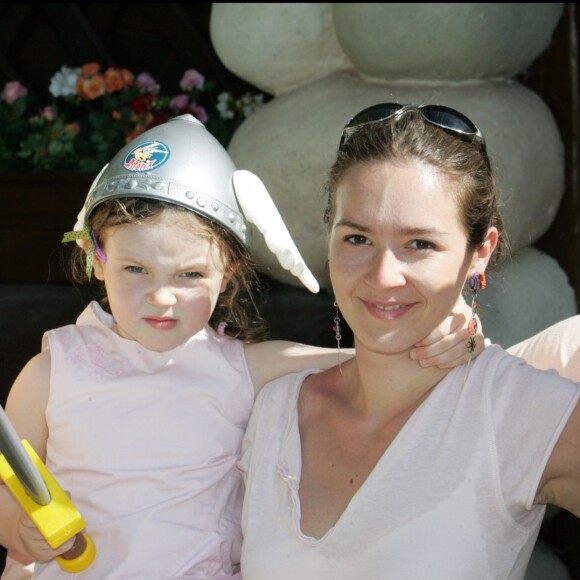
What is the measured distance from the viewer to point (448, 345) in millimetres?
1647

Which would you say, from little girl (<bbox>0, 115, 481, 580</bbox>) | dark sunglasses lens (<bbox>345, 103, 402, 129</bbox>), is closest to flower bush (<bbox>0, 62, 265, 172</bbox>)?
little girl (<bbox>0, 115, 481, 580</bbox>)

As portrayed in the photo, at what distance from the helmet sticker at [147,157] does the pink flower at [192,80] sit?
1.53 m

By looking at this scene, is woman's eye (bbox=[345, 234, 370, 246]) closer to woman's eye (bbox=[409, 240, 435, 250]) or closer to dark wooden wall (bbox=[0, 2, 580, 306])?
woman's eye (bbox=[409, 240, 435, 250])

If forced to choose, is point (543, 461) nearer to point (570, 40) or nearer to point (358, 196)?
point (358, 196)

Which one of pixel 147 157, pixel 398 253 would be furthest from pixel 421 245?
pixel 147 157

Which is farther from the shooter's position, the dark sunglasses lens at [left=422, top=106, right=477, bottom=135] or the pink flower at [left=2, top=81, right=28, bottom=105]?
the pink flower at [left=2, top=81, right=28, bottom=105]

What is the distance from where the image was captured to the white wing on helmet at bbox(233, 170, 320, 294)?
5.82 ft

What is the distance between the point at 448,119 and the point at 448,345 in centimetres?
36

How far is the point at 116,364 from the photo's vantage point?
188cm

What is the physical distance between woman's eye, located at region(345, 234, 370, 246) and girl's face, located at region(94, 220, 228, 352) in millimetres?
278

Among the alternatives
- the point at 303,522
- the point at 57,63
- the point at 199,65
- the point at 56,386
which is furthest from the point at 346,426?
the point at 57,63

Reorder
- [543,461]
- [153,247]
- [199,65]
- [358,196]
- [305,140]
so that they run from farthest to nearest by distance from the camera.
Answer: [199,65] < [305,140] < [153,247] < [358,196] < [543,461]

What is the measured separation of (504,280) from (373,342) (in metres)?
0.89

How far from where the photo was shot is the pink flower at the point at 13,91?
3305 millimetres
